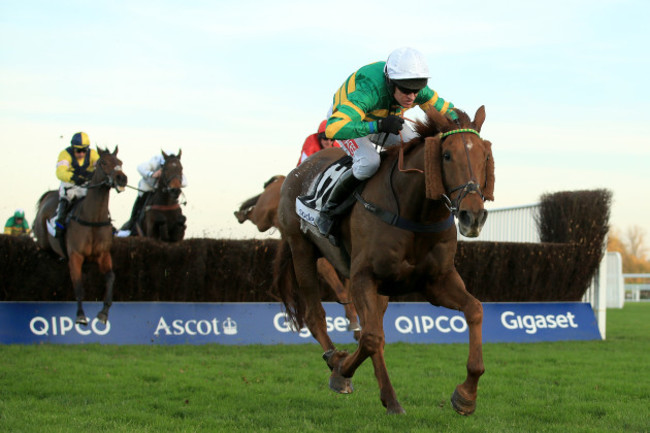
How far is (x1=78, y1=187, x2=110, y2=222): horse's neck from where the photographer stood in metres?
9.34

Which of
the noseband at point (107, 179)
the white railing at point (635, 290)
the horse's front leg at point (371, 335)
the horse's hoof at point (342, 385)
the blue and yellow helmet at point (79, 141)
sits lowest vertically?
the white railing at point (635, 290)

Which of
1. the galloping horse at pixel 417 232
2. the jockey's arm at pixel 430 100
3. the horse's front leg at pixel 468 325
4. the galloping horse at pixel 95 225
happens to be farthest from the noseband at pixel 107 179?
the horse's front leg at pixel 468 325

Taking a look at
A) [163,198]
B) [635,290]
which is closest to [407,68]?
[163,198]

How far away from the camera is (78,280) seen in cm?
896

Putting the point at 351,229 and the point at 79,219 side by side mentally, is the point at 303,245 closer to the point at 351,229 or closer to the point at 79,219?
the point at 351,229

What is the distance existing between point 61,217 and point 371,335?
6182 mm

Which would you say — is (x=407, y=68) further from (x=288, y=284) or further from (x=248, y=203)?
(x=248, y=203)

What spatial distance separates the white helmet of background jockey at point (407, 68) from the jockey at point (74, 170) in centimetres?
591

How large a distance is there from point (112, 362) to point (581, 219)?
7631mm

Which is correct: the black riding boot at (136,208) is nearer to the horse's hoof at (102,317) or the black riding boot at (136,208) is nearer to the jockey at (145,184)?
the jockey at (145,184)

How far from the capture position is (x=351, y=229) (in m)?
4.85

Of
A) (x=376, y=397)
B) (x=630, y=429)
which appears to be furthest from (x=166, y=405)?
(x=630, y=429)

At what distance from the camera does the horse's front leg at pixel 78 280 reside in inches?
337

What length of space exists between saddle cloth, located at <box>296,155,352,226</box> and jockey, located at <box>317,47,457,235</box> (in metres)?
0.13
